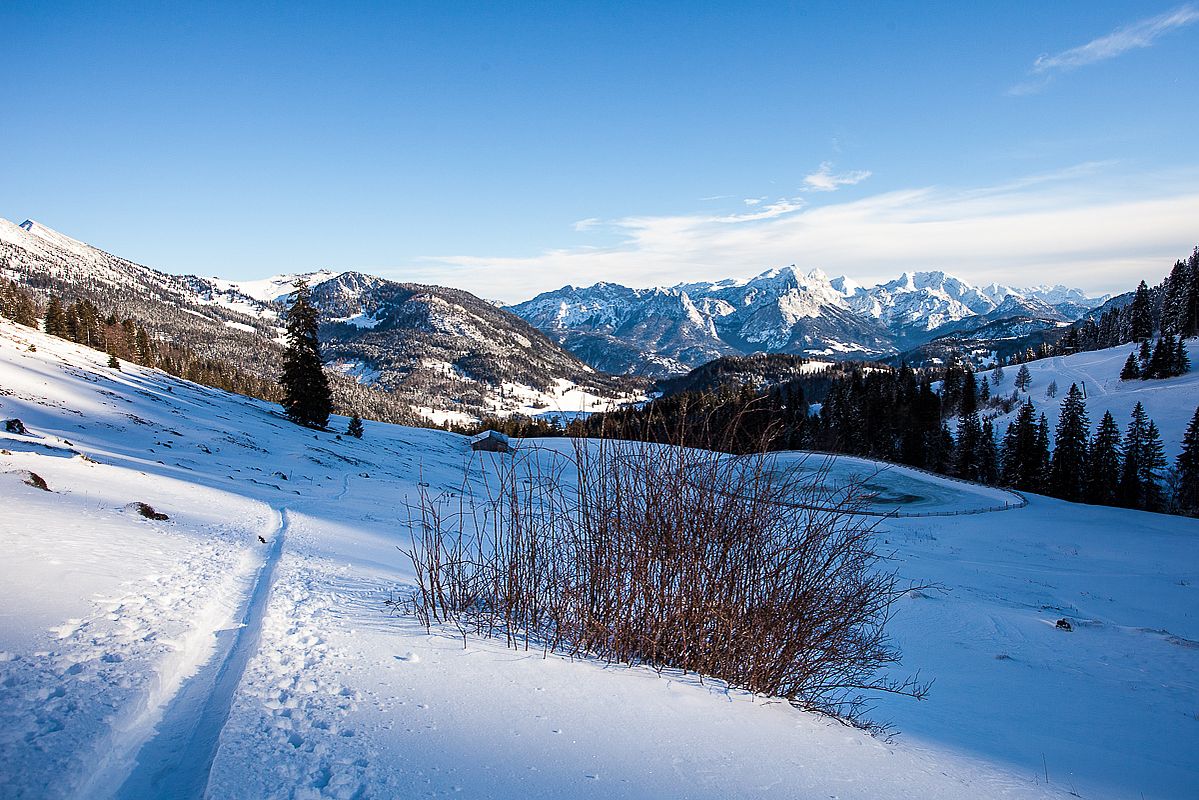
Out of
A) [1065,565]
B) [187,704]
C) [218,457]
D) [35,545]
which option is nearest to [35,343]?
[218,457]

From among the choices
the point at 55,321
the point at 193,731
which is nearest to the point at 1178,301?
the point at 193,731

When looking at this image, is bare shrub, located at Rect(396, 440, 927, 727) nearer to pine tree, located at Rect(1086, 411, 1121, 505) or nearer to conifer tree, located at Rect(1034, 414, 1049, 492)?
pine tree, located at Rect(1086, 411, 1121, 505)

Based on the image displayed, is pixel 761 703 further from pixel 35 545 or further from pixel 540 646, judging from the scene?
pixel 35 545

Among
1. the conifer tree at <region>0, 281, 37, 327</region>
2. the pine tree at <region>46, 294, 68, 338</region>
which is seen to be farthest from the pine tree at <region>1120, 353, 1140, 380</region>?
the conifer tree at <region>0, 281, 37, 327</region>

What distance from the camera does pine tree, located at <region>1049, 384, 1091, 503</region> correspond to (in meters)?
47.9

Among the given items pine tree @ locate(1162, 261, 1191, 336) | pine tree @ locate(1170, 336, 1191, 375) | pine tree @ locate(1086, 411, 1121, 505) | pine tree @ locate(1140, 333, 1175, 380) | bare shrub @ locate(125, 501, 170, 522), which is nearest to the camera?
bare shrub @ locate(125, 501, 170, 522)

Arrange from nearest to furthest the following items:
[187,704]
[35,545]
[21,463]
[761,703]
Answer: [187,704], [761,703], [35,545], [21,463]

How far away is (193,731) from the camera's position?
3.13m

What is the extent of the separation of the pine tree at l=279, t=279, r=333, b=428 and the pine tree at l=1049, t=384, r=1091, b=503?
63.0m

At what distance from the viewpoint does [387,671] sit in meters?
3.88

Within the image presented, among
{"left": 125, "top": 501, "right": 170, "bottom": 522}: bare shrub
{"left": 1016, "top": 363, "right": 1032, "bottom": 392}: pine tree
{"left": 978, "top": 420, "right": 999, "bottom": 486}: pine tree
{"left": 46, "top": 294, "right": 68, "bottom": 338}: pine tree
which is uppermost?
{"left": 46, "top": 294, "right": 68, "bottom": 338}: pine tree

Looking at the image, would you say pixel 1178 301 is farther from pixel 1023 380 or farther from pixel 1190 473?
pixel 1190 473

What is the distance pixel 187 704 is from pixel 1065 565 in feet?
85.4

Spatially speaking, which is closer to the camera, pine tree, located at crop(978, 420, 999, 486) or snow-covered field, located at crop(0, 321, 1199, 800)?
snow-covered field, located at crop(0, 321, 1199, 800)
